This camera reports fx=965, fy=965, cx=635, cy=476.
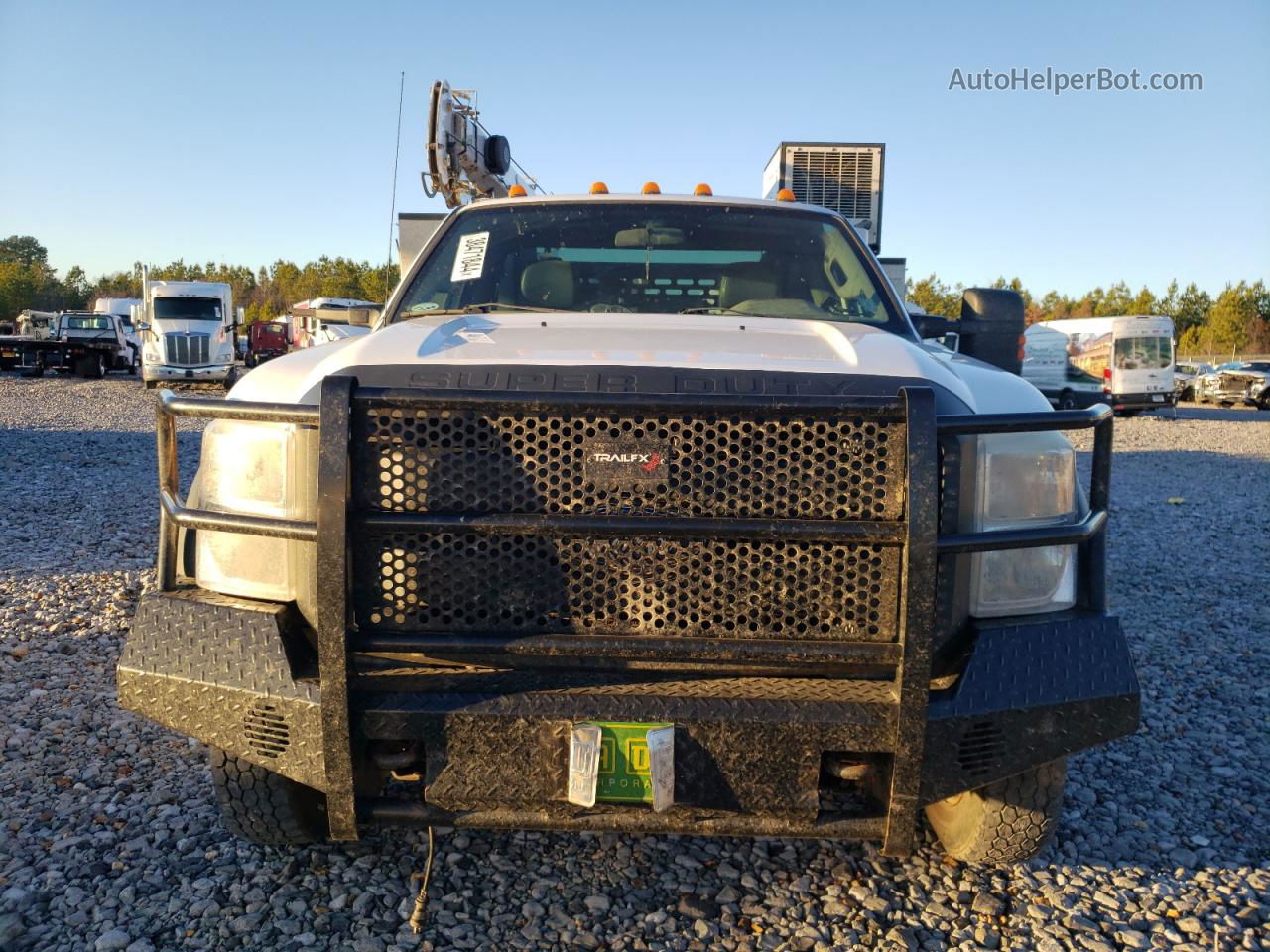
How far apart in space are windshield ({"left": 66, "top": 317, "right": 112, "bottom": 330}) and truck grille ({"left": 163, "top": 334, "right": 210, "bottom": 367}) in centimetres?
676

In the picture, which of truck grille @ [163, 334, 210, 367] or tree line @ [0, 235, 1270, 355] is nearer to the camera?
truck grille @ [163, 334, 210, 367]

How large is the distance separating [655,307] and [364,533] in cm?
177

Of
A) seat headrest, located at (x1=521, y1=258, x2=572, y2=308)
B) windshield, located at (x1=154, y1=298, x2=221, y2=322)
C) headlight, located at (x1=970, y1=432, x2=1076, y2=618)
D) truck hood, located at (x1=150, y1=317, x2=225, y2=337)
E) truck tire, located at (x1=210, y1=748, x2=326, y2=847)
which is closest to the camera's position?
headlight, located at (x1=970, y1=432, x2=1076, y2=618)

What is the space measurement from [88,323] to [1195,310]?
76.7m

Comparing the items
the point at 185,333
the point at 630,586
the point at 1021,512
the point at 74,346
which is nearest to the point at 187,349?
the point at 185,333

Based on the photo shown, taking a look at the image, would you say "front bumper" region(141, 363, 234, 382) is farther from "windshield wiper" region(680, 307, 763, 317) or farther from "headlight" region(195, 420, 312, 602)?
"headlight" region(195, 420, 312, 602)

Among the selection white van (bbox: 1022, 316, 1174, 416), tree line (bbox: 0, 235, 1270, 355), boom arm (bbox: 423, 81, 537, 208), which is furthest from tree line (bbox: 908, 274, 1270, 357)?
boom arm (bbox: 423, 81, 537, 208)

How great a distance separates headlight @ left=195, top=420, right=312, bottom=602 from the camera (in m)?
2.33

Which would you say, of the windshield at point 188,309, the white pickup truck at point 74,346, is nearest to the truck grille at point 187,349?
the windshield at point 188,309

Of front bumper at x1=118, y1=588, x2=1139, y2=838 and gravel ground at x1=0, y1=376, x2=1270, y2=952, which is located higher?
front bumper at x1=118, y1=588, x2=1139, y2=838

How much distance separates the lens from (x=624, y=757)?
217 centimetres

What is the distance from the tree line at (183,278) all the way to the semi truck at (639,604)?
74.7m

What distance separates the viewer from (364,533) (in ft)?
7.18

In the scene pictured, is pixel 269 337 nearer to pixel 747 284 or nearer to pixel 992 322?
pixel 747 284
